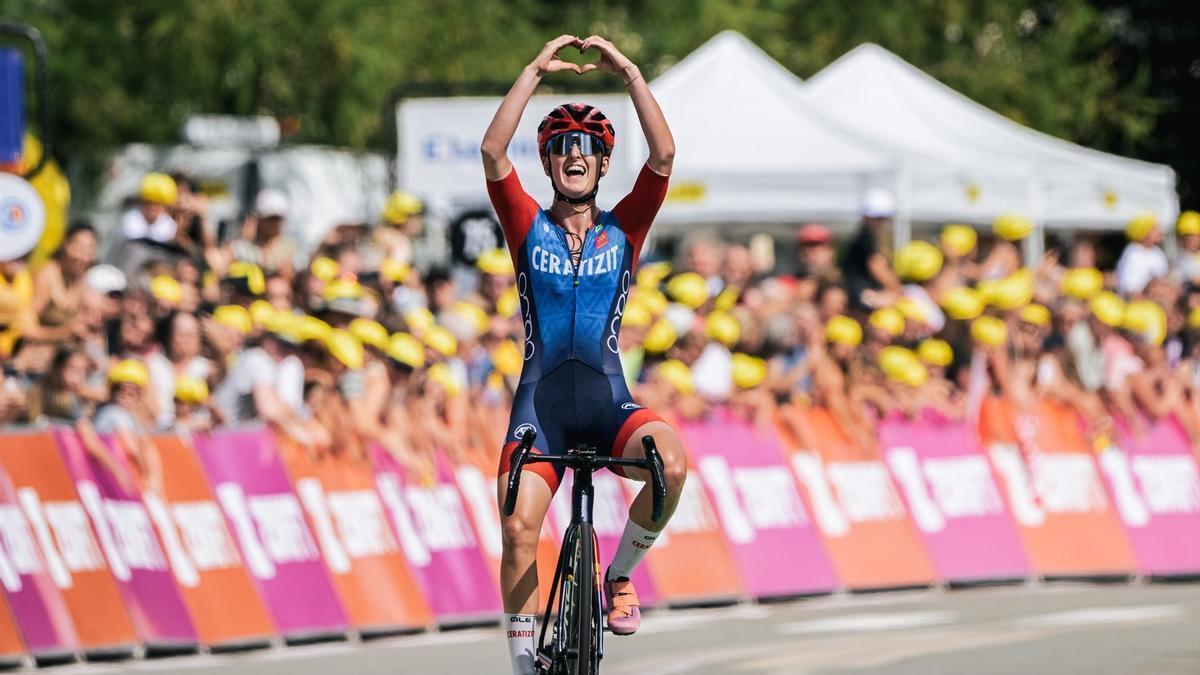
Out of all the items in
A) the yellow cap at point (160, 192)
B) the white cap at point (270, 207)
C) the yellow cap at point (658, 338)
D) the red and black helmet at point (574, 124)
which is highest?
the red and black helmet at point (574, 124)

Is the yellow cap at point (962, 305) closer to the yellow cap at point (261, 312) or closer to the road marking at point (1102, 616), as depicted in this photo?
the road marking at point (1102, 616)

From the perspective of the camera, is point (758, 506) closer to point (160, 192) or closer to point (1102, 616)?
point (1102, 616)

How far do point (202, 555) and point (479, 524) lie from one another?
71.1 inches

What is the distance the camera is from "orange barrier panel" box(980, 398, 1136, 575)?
16438 mm

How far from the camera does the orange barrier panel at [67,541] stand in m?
13.4

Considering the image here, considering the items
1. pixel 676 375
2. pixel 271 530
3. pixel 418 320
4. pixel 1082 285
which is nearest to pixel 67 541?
pixel 271 530

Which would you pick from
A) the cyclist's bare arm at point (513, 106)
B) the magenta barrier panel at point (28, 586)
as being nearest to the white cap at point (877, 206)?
the magenta barrier panel at point (28, 586)

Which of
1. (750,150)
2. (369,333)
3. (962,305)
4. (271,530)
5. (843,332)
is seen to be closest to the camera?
(271,530)

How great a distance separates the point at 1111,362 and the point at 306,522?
→ 6.50 m

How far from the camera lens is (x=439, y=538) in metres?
14.6

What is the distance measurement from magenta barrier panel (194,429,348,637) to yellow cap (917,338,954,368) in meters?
4.79

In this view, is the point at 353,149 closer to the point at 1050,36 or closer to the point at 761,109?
the point at 761,109

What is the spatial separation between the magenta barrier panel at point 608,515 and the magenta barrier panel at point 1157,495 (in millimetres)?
3493

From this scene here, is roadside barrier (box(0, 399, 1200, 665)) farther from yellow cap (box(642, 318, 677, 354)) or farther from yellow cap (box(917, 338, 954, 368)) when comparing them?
yellow cap (box(642, 318, 677, 354))
